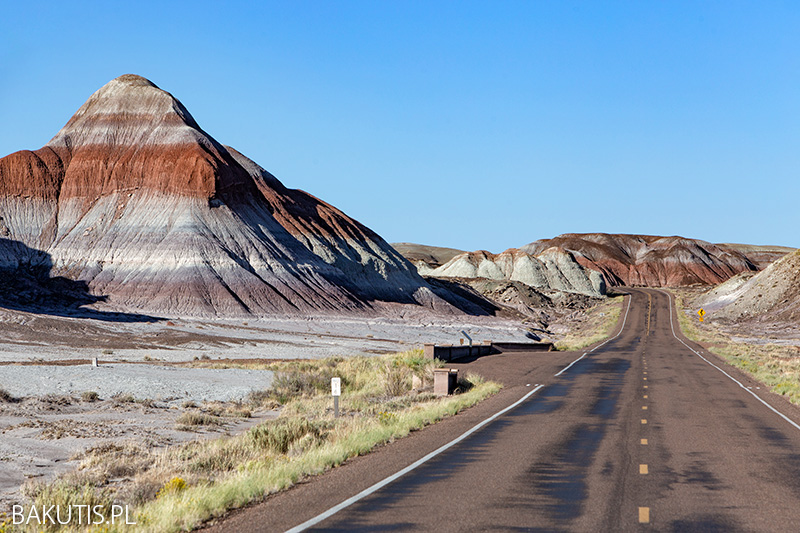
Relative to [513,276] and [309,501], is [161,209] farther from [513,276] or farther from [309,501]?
[309,501]

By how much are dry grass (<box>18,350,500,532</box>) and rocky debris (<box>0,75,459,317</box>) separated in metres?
56.8

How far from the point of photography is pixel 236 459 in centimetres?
1341

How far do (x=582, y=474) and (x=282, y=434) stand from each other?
6.66m

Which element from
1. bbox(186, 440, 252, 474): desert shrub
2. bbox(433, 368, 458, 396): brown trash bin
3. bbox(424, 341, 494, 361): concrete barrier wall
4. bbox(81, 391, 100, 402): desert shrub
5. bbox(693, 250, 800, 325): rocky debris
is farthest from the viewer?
bbox(693, 250, 800, 325): rocky debris

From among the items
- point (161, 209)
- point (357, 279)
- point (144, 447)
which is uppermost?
point (161, 209)

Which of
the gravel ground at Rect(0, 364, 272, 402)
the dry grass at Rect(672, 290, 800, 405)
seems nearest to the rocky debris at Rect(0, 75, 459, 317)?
the dry grass at Rect(672, 290, 800, 405)

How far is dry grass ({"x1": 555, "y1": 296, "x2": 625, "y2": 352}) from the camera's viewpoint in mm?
59500

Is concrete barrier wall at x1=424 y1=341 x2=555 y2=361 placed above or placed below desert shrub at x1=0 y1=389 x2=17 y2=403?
above

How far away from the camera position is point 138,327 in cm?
5950

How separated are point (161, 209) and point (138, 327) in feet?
105

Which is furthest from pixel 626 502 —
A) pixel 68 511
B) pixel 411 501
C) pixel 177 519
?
pixel 68 511

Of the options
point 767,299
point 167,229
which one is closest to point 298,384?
point 167,229

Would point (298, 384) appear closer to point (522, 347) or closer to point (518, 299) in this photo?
point (522, 347)

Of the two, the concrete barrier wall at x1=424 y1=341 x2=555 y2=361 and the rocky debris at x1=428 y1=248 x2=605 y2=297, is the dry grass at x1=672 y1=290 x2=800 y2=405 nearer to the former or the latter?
the concrete barrier wall at x1=424 y1=341 x2=555 y2=361
